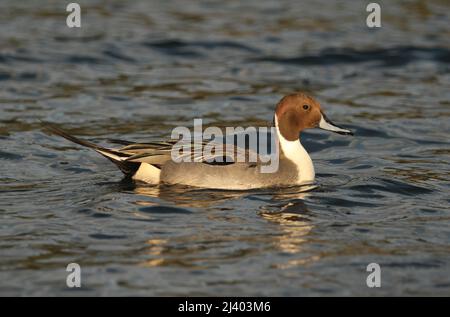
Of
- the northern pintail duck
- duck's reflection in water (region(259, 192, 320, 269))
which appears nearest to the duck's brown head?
the northern pintail duck

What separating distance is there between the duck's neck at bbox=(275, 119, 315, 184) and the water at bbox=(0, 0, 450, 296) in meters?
0.23

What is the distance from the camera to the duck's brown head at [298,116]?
9.55m

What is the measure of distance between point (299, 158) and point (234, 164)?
2.31 feet

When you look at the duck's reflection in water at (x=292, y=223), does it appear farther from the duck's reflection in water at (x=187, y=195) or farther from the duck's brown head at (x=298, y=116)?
the duck's brown head at (x=298, y=116)

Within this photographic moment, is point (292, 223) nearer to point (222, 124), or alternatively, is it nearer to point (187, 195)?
point (187, 195)

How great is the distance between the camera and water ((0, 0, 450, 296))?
7.03 meters

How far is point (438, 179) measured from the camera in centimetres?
972

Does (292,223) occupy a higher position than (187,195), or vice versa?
(187,195)

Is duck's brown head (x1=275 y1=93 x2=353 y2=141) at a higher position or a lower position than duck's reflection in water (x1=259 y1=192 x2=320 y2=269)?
higher


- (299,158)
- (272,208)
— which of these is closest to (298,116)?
(299,158)

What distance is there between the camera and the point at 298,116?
9586mm

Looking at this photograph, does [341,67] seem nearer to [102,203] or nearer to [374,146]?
[374,146]

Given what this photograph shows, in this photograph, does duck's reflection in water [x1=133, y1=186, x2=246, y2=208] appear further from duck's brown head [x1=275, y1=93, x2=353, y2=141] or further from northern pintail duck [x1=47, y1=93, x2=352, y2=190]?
duck's brown head [x1=275, y1=93, x2=353, y2=141]
